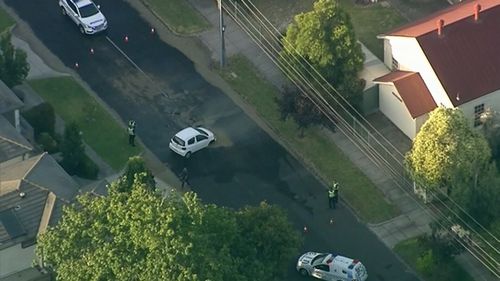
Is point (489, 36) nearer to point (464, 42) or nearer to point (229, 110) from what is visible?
point (464, 42)

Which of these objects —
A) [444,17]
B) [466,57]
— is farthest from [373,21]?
[466,57]

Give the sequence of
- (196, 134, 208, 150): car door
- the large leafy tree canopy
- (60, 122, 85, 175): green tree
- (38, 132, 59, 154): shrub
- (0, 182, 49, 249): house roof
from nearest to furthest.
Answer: the large leafy tree canopy
(0, 182, 49, 249): house roof
(60, 122, 85, 175): green tree
(38, 132, 59, 154): shrub
(196, 134, 208, 150): car door

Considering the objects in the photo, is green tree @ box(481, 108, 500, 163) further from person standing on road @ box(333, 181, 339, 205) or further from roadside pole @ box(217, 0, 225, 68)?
roadside pole @ box(217, 0, 225, 68)

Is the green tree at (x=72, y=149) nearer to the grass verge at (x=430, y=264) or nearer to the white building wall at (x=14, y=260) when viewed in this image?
the white building wall at (x=14, y=260)

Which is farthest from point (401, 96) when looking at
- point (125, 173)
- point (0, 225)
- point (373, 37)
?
point (0, 225)

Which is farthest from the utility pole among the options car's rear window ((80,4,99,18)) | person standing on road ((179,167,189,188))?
person standing on road ((179,167,189,188))

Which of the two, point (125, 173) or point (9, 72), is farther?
point (9, 72)
